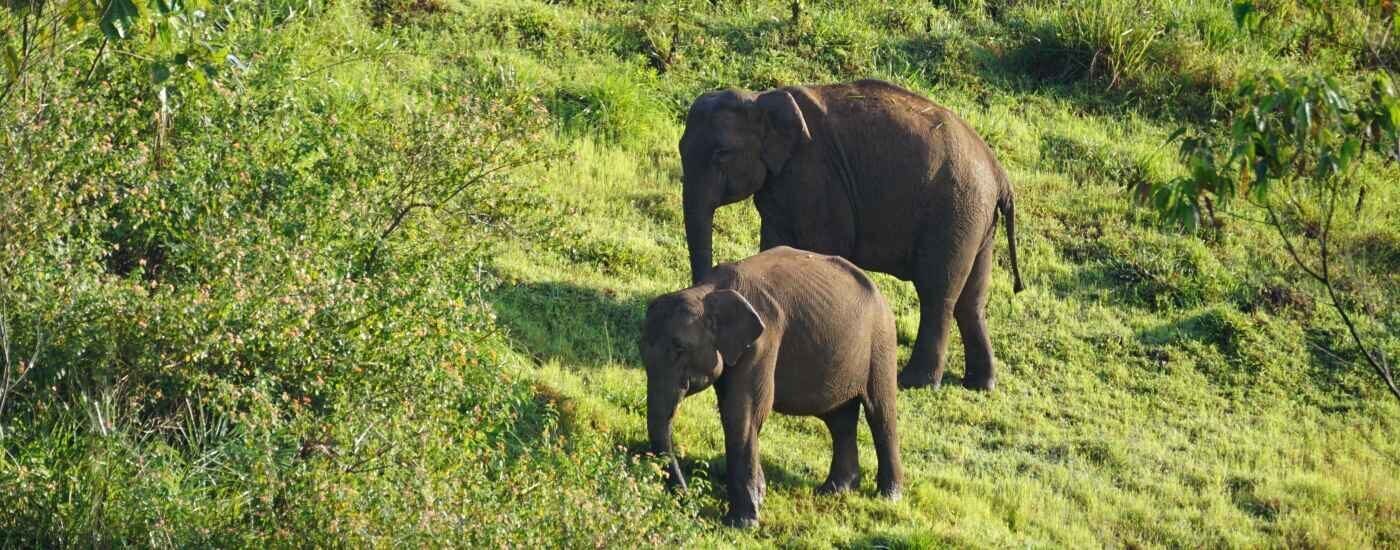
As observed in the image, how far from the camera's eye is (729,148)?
45.9 ft

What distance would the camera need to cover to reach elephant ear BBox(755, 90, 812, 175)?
46.2 feet

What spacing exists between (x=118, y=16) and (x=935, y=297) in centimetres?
681

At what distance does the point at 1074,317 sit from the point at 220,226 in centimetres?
741

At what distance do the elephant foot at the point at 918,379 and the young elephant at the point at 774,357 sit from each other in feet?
6.51

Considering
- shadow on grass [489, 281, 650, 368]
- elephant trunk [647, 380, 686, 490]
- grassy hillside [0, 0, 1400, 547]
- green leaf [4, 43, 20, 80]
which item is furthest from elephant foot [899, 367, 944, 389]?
green leaf [4, 43, 20, 80]

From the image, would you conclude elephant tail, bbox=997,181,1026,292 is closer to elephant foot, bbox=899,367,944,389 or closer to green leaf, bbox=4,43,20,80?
elephant foot, bbox=899,367,944,389

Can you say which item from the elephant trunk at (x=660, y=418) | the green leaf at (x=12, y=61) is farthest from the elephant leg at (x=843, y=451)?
the green leaf at (x=12, y=61)

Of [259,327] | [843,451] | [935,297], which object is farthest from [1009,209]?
[259,327]

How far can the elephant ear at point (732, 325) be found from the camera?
36.0ft

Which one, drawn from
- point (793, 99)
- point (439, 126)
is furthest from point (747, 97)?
point (439, 126)

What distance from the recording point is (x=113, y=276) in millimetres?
10359

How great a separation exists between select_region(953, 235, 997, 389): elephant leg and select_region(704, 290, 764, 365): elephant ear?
151 inches

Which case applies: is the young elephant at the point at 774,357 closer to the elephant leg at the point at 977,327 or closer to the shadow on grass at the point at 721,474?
the shadow on grass at the point at 721,474

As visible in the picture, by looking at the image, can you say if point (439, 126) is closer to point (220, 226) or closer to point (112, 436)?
point (220, 226)
